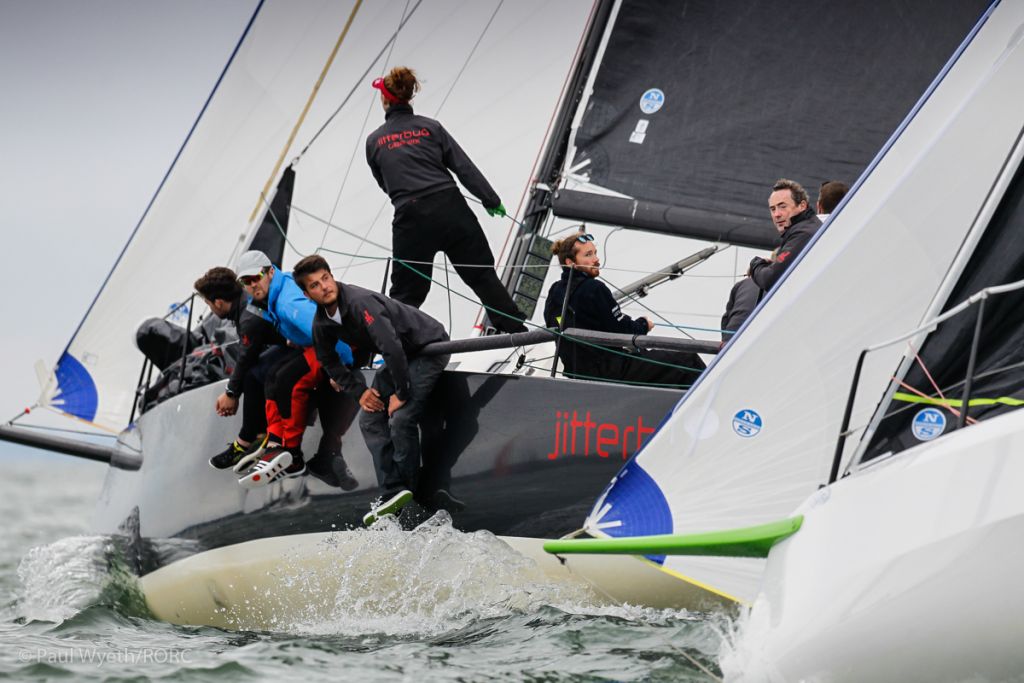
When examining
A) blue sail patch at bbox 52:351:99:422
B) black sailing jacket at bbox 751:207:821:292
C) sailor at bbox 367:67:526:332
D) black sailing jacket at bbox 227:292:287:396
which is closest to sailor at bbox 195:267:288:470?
black sailing jacket at bbox 227:292:287:396

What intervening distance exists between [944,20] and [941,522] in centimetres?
329

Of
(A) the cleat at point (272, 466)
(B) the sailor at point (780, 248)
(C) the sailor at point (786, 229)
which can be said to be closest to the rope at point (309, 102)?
(A) the cleat at point (272, 466)

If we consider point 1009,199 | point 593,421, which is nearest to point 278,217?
point 593,421

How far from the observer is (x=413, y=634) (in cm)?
403

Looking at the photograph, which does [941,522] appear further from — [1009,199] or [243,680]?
[243,680]

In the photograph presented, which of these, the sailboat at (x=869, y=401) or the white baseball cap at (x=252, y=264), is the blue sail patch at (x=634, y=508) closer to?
the sailboat at (x=869, y=401)

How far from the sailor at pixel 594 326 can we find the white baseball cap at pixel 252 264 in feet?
3.45

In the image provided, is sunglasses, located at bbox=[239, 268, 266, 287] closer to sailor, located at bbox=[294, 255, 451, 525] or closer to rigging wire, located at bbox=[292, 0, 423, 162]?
sailor, located at bbox=[294, 255, 451, 525]

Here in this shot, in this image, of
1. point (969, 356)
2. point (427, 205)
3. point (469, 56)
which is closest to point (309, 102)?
point (469, 56)

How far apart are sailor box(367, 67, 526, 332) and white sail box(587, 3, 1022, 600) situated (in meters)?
1.84

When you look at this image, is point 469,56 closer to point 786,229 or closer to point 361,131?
point 361,131

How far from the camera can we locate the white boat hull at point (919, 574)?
2436 mm

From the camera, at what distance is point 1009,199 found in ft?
10.3

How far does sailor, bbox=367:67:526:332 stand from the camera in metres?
4.94
